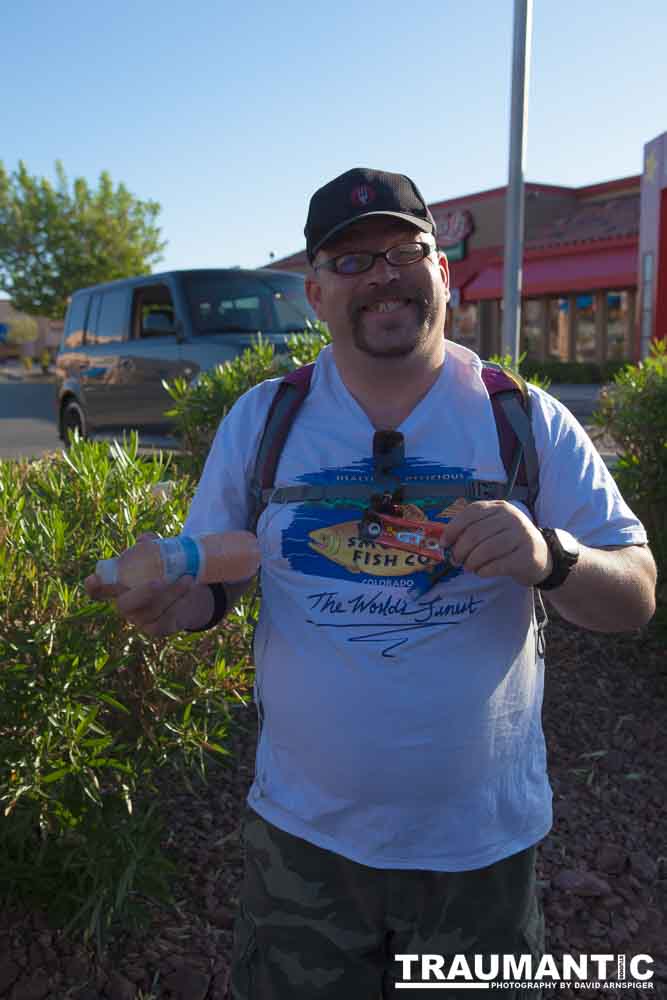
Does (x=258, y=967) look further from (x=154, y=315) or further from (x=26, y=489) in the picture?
(x=154, y=315)

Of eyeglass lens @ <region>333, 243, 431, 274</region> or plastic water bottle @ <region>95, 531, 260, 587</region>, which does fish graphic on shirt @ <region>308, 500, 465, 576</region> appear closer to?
plastic water bottle @ <region>95, 531, 260, 587</region>

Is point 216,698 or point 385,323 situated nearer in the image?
point 385,323

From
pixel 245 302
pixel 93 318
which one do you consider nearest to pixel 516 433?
pixel 245 302

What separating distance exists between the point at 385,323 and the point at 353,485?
0.32m

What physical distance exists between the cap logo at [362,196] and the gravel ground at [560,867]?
78.1 inches

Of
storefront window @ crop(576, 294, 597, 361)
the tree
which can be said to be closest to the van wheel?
storefront window @ crop(576, 294, 597, 361)

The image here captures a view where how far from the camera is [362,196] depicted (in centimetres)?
186

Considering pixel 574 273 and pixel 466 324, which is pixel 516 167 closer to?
pixel 574 273

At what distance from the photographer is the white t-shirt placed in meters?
1.70

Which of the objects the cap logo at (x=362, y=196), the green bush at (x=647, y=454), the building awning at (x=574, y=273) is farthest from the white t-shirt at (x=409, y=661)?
the building awning at (x=574, y=273)

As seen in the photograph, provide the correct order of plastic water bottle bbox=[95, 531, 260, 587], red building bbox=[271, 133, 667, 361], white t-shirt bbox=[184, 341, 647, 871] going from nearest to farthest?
plastic water bottle bbox=[95, 531, 260, 587]
white t-shirt bbox=[184, 341, 647, 871]
red building bbox=[271, 133, 667, 361]

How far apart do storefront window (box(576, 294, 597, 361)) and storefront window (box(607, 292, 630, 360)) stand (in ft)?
2.09

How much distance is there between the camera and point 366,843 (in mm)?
1703

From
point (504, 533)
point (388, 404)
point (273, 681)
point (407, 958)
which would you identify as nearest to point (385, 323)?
point (388, 404)
